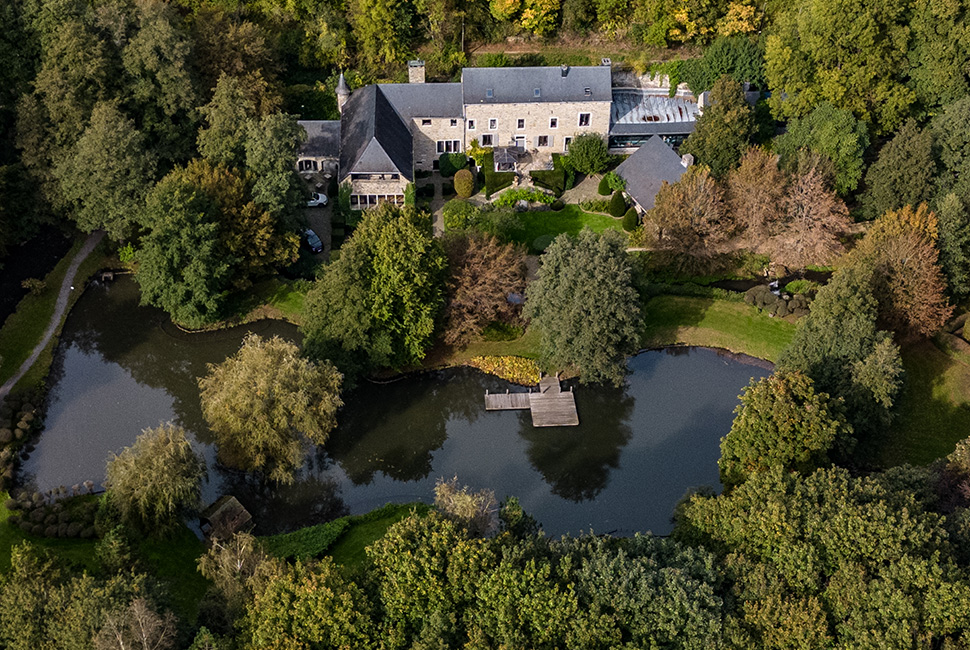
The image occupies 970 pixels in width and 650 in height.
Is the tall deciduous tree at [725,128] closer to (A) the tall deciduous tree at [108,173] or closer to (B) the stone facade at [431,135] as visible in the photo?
(B) the stone facade at [431,135]

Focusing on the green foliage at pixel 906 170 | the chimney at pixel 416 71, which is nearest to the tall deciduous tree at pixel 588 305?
the green foliage at pixel 906 170

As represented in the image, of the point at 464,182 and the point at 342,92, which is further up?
the point at 342,92

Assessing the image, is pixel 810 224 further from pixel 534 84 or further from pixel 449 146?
pixel 449 146

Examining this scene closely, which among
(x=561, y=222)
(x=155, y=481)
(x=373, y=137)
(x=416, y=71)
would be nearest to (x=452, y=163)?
(x=373, y=137)

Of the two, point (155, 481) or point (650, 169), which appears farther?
point (650, 169)

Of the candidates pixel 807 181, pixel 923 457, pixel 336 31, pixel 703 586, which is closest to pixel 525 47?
pixel 336 31

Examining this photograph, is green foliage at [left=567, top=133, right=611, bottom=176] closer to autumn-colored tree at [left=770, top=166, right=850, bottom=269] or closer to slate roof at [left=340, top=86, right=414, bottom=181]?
slate roof at [left=340, top=86, right=414, bottom=181]

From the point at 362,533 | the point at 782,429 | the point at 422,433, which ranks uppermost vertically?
the point at 782,429
